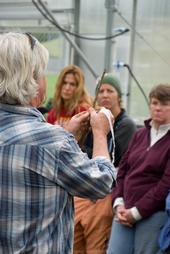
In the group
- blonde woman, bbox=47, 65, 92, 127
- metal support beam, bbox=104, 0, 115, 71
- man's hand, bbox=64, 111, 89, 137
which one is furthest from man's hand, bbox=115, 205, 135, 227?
metal support beam, bbox=104, 0, 115, 71

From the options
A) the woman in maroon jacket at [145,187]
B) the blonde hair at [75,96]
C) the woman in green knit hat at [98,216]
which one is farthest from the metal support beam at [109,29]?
the woman in maroon jacket at [145,187]

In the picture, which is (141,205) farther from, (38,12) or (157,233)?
(38,12)

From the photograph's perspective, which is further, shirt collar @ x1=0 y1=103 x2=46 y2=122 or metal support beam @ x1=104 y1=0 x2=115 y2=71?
metal support beam @ x1=104 y1=0 x2=115 y2=71

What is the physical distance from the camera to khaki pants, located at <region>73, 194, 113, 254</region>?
2.52m

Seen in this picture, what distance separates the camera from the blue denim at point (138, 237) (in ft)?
7.48

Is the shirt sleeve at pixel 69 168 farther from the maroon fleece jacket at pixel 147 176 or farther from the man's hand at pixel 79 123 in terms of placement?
the maroon fleece jacket at pixel 147 176

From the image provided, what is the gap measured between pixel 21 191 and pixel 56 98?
1.97m

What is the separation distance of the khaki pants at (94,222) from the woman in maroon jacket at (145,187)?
90 millimetres

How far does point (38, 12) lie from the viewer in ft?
15.5

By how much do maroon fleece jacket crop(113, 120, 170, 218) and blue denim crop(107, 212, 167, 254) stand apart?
5 centimetres

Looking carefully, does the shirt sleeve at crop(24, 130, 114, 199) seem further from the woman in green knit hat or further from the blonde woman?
the blonde woman

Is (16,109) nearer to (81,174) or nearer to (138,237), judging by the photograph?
(81,174)

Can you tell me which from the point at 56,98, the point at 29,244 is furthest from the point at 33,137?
the point at 56,98

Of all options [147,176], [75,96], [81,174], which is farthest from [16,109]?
[75,96]
